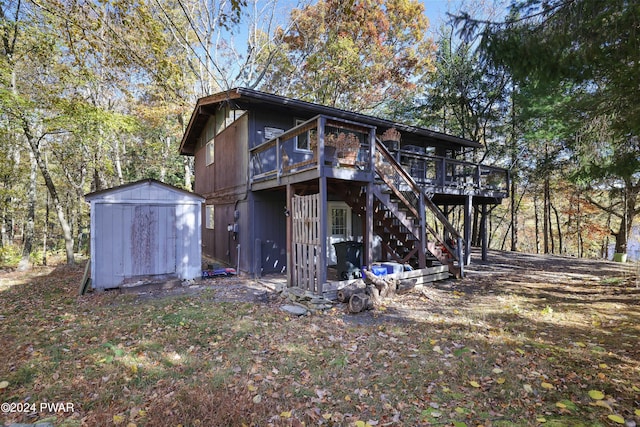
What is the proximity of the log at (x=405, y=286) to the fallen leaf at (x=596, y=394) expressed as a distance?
4.29 meters

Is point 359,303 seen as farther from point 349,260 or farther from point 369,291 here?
point 349,260

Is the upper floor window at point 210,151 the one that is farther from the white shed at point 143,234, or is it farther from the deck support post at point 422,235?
the deck support post at point 422,235

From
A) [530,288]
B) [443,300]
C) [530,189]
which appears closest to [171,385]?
[443,300]

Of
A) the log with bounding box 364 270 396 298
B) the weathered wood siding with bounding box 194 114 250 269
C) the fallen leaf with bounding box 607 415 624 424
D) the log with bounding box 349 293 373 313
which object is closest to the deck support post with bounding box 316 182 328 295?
the log with bounding box 349 293 373 313

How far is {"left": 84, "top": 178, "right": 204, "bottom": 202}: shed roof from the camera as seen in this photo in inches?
299

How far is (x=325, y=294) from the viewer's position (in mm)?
6465

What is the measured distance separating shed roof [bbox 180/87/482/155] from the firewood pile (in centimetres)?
502

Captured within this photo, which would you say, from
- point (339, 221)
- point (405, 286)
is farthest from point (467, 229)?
point (405, 286)

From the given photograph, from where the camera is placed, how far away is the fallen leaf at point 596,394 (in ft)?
10.3

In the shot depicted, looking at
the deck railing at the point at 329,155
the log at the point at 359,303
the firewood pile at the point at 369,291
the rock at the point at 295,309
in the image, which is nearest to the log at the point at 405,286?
the firewood pile at the point at 369,291

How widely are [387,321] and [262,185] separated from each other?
4797mm

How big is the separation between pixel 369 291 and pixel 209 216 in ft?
30.5

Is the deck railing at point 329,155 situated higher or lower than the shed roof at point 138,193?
higher

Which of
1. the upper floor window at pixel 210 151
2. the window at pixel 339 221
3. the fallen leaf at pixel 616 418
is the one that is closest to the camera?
the fallen leaf at pixel 616 418
